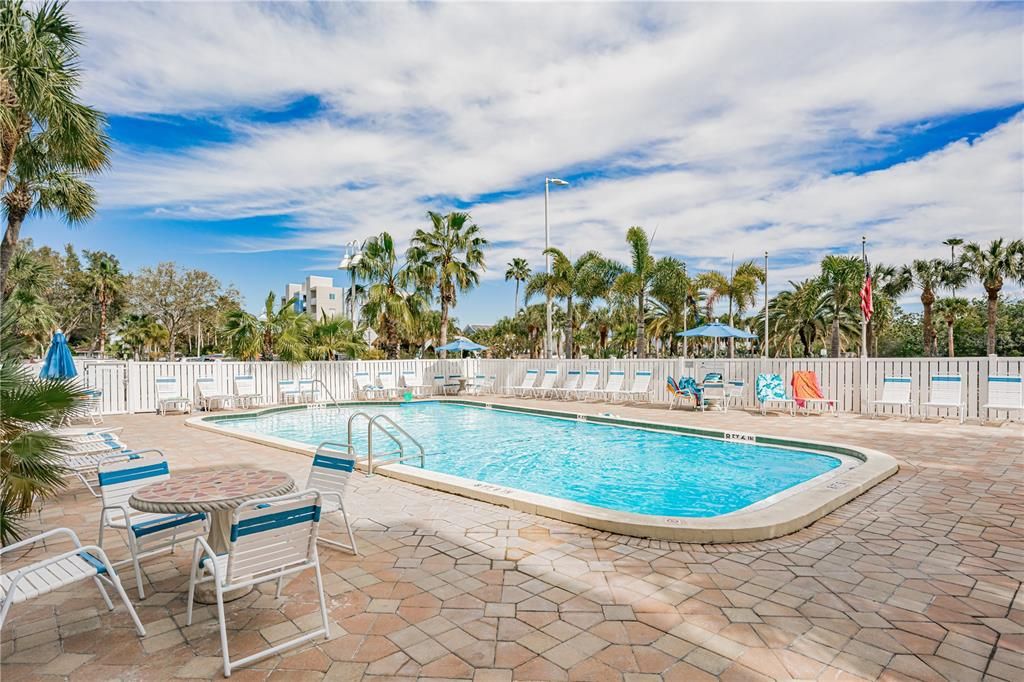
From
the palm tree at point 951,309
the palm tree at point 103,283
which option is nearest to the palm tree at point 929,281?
the palm tree at point 951,309

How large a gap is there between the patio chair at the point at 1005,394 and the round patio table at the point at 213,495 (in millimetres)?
12688

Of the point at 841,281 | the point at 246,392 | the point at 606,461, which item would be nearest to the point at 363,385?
the point at 246,392

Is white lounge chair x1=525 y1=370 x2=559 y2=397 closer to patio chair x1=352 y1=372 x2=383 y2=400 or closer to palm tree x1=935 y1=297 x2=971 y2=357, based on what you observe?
patio chair x1=352 y1=372 x2=383 y2=400

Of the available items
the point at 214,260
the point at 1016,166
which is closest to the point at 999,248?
the point at 1016,166

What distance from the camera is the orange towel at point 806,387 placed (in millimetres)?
12836

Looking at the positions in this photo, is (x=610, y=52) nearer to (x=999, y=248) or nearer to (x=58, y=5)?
(x=58, y=5)

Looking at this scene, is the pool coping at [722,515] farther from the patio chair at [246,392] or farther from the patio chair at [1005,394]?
the patio chair at [246,392]

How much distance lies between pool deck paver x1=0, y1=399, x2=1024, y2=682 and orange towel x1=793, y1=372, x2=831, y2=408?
7.95m

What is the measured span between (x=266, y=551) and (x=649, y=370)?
14391 mm

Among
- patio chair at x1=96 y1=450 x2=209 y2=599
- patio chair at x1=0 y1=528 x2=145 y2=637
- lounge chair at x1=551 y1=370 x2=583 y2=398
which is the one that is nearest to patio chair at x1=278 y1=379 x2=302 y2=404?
lounge chair at x1=551 y1=370 x2=583 y2=398

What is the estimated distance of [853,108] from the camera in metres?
13.6

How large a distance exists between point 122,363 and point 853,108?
19953 millimetres

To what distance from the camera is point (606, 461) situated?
9.17 metres

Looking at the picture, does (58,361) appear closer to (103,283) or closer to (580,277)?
(580,277)
